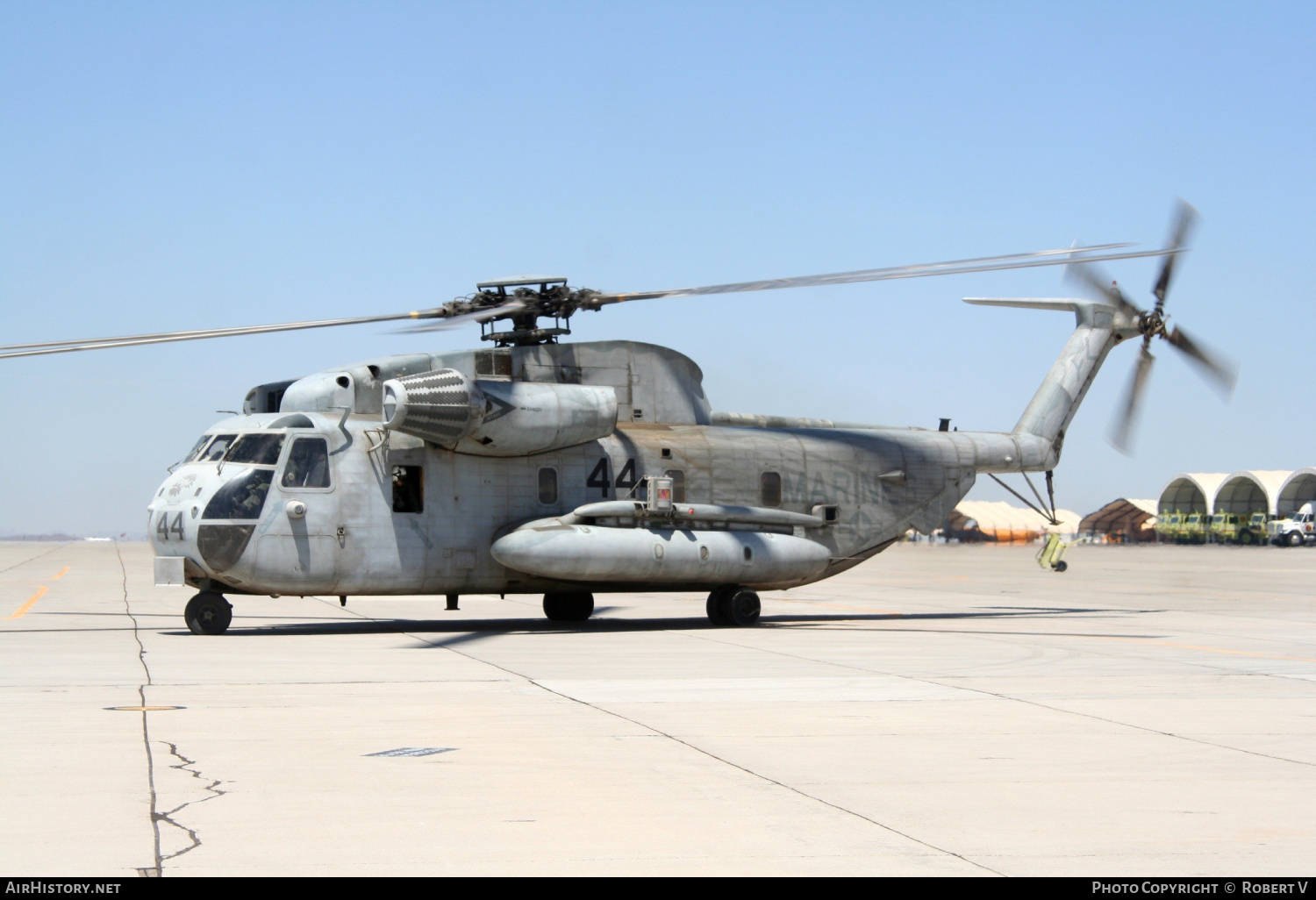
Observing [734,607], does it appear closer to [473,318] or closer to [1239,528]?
[473,318]

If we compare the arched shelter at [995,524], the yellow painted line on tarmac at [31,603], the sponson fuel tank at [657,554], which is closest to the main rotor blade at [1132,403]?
the sponson fuel tank at [657,554]

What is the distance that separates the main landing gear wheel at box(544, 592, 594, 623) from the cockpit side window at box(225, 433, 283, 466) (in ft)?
17.7

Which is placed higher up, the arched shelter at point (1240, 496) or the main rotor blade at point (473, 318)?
the main rotor blade at point (473, 318)

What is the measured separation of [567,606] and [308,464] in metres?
5.25

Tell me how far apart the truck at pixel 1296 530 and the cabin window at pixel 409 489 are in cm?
7515

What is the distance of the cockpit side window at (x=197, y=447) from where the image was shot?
18.5 m

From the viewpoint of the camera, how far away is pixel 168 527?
1772 centimetres

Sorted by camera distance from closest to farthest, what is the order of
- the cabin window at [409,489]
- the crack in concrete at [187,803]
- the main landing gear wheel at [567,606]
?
1. the crack in concrete at [187,803]
2. the cabin window at [409,489]
3. the main landing gear wheel at [567,606]

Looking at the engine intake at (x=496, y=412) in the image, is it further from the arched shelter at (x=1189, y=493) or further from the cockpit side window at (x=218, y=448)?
the arched shelter at (x=1189, y=493)

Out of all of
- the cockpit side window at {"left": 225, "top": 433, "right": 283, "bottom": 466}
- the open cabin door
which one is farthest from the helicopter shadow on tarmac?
the cockpit side window at {"left": 225, "top": 433, "right": 283, "bottom": 466}

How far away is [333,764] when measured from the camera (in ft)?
27.1

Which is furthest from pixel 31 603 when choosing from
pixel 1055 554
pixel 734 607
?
pixel 1055 554

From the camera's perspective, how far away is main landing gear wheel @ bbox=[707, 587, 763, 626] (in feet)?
68.2

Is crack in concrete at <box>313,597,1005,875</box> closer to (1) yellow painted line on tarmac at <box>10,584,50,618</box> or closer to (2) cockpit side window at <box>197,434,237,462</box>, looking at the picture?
(2) cockpit side window at <box>197,434,237,462</box>
